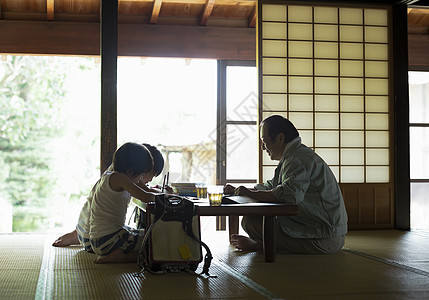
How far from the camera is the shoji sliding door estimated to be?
5.08 metres

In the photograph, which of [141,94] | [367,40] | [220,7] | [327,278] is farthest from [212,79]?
[327,278]

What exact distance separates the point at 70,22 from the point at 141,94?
24.2 feet

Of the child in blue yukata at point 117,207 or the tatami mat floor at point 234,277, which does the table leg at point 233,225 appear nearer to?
the tatami mat floor at point 234,277

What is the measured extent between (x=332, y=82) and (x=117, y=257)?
3127mm

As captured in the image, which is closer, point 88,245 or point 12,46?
point 88,245

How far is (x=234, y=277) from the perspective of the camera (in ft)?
8.17

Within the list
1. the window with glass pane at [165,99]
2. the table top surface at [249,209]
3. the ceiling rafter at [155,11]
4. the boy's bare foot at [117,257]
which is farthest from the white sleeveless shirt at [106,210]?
the window with glass pane at [165,99]

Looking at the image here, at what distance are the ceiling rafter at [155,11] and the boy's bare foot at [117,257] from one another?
336 cm

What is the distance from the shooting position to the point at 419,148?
257 inches

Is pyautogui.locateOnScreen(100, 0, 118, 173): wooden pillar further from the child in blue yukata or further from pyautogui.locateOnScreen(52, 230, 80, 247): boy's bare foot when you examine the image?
the child in blue yukata

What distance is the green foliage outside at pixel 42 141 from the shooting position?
1100 centimetres

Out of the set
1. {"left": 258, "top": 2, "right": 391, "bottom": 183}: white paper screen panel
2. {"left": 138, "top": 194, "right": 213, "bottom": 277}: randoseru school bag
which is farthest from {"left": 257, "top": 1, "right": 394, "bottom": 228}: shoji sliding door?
{"left": 138, "top": 194, "right": 213, "bottom": 277}: randoseru school bag

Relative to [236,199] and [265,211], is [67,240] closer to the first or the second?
[236,199]

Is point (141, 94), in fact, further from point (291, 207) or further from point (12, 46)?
point (291, 207)
